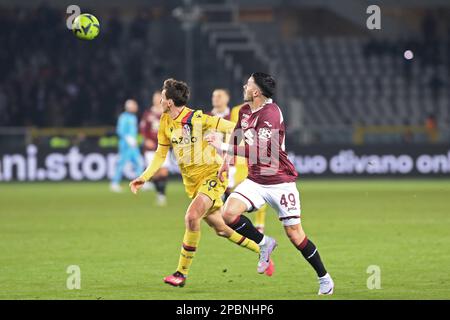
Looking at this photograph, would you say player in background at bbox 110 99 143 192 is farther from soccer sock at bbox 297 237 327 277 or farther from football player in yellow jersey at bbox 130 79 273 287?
soccer sock at bbox 297 237 327 277

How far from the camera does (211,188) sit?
11.1 meters

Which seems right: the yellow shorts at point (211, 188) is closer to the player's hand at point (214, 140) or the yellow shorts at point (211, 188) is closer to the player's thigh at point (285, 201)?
the player's hand at point (214, 140)

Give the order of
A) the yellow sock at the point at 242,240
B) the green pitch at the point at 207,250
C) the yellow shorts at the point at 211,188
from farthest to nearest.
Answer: the yellow sock at the point at 242,240, the yellow shorts at the point at 211,188, the green pitch at the point at 207,250

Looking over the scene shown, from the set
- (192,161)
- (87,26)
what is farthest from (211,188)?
(87,26)

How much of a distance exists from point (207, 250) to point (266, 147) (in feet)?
13.8

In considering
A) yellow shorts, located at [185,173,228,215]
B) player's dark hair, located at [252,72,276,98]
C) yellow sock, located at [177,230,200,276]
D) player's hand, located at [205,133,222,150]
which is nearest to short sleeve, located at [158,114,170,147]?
yellow shorts, located at [185,173,228,215]

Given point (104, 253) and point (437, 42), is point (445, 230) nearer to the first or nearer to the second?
point (104, 253)

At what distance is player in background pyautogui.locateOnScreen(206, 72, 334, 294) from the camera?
33.3 ft

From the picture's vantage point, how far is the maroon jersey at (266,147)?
1021 cm

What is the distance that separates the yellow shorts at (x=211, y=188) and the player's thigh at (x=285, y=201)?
872 millimetres

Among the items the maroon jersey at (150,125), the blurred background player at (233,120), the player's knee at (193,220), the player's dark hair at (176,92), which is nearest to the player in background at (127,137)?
the maroon jersey at (150,125)

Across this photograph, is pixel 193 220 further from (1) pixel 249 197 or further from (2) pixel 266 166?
(2) pixel 266 166

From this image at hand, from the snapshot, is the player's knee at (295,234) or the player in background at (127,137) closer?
the player's knee at (295,234)

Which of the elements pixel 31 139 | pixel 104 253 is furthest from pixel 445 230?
pixel 31 139
